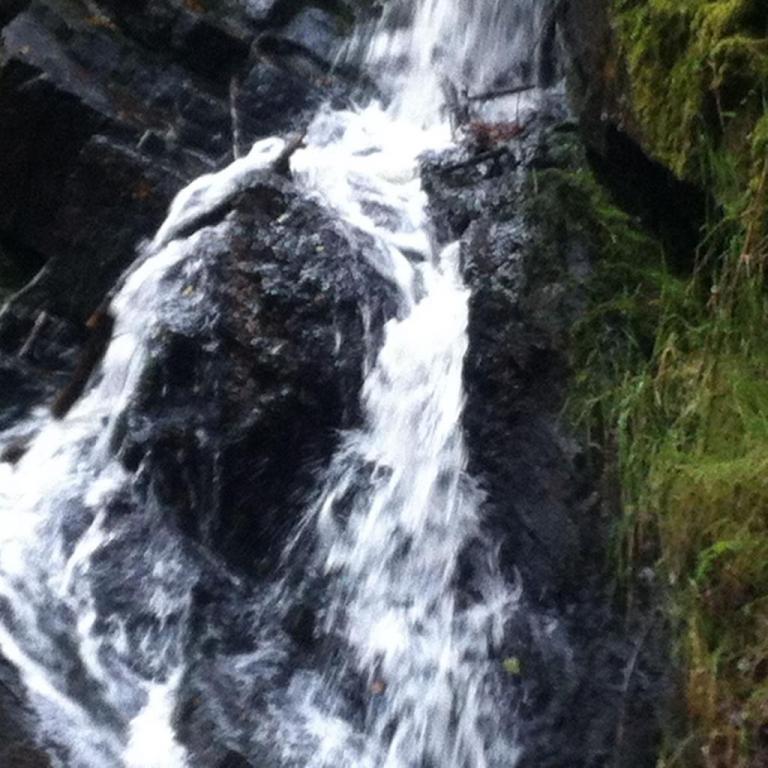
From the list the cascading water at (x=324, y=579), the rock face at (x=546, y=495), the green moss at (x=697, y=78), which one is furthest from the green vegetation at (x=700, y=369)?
the cascading water at (x=324, y=579)

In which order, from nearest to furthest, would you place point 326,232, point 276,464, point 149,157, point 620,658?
point 620,658
point 276,464
point 326,232
point 149,157

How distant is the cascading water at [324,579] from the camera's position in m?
3.69

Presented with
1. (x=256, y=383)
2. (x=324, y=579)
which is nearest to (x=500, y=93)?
(x=256, y=383)

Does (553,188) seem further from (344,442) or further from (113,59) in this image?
(113,59)

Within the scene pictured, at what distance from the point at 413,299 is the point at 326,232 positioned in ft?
1.61

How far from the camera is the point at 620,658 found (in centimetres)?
352

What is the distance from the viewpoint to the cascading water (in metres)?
3.69

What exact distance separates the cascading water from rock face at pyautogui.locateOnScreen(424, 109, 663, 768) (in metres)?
0.12

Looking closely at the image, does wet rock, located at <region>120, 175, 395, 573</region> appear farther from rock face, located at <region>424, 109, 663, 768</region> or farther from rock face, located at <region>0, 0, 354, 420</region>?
rock face, located at <region>0, 0, 354, 420</region>

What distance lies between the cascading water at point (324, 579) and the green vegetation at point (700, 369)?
0.61m

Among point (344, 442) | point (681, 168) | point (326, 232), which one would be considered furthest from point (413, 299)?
point (681, 168)

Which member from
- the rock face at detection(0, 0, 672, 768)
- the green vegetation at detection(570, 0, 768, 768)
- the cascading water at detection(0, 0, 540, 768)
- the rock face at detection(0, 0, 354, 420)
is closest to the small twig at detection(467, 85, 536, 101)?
the rock face at detection(0, 0, 672, 768)

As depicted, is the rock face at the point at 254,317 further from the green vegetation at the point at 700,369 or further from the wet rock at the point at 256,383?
the green vegetation at the point at 700,369

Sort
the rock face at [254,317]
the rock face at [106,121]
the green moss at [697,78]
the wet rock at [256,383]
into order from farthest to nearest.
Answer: the rock face at [106,121]
the wet rock at [256,383]
the green moss at [697,78]
the rock face at [254,317]
